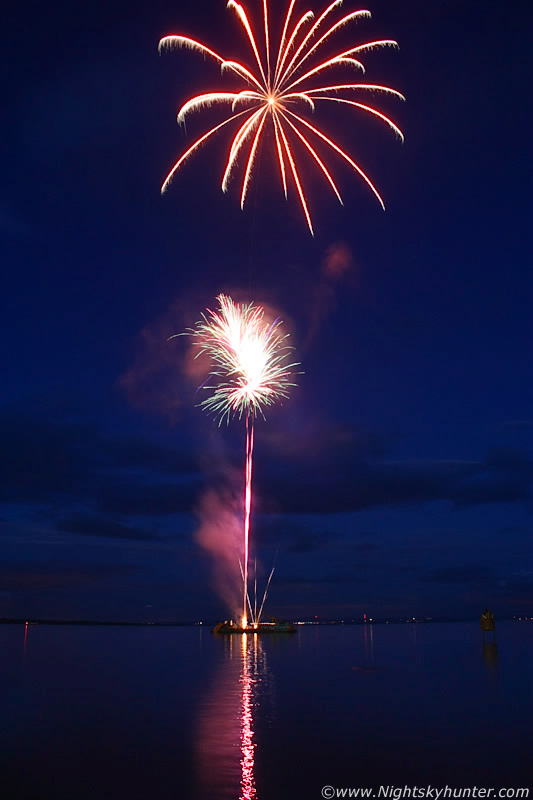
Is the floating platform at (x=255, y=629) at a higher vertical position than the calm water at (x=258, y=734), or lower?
lower

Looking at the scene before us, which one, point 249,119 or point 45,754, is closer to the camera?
point 45,754

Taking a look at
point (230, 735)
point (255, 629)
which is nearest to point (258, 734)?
point (230, 735)

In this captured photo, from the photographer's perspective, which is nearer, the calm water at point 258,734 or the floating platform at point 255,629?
the calm water at point 258,734

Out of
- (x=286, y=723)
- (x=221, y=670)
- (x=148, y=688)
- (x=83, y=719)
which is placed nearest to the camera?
(x=286, y=723)

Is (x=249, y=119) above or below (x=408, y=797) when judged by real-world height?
above

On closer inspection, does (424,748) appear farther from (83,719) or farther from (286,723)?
(83,719)

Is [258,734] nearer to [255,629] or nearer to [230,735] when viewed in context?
[230,735]

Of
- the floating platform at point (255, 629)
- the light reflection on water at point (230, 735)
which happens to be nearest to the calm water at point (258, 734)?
the light reflection on water at point (230, 735)

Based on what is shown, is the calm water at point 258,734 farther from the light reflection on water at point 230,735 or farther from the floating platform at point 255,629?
the floating platform at point 255,629

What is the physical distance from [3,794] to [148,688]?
38733 mm

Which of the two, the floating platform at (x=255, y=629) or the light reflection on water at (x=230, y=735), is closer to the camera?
the light reflection on water at (x=230, y=735)

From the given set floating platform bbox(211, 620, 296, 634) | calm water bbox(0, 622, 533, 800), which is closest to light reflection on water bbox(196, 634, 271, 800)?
calm water bbox(0, 622, 533, 800)

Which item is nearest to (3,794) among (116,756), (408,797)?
(116,756)

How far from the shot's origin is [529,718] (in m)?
42.6
